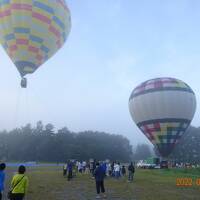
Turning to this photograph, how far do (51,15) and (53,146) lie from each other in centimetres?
8720

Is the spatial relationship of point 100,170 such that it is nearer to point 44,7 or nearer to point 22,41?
point 22,41

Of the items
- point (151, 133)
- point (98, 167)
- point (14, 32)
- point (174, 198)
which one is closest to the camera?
point (174, 198)

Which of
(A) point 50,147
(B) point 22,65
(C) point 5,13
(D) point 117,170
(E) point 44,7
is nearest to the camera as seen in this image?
(E) point 44,7

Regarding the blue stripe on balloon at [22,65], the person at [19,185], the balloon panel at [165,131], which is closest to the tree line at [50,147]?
the balloon panel at [165,131]

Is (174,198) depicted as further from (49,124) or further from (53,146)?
(49,124)

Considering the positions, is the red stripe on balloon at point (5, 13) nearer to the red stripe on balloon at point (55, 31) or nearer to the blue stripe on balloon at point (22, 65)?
the red stripe on balloon at point (55, 31)

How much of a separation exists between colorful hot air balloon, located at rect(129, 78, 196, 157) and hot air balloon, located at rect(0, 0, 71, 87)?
19106 mm

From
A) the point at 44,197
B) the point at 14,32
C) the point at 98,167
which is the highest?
the point at 14,32

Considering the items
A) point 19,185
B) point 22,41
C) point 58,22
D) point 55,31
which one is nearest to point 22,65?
point 22,41

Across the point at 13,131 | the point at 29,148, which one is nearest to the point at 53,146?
the point at 29,148

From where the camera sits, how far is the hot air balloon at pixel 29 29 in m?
30.5

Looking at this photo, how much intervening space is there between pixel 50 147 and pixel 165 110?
73.0 metres

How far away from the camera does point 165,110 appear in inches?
1838

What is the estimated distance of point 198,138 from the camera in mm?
119812
